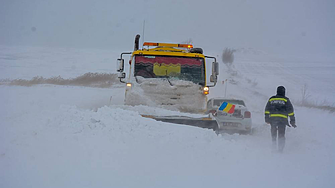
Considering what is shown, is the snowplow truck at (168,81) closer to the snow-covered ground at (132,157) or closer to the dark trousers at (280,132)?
the snow-covered ground at (132,157)

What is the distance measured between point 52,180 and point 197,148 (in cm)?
253

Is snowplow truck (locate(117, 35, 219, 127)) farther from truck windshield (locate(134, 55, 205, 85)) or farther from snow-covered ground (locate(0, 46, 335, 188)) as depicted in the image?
snow-covered ground (locate(0, 46, 335, 188))

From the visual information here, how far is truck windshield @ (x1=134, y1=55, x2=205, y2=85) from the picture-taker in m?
9.10

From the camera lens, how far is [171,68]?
30.2 ft

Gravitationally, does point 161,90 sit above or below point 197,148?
above

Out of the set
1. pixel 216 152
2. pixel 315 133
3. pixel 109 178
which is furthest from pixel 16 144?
pixel 315 133

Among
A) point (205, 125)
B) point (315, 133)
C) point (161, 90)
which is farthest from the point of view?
point (315, 133)

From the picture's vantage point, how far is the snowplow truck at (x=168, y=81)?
8578mm

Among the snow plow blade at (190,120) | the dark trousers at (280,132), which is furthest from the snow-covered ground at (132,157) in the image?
the snow plow blade at (190,120)

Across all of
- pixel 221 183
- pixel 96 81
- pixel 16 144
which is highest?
pixel 16 144

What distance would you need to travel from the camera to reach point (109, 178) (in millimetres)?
4246

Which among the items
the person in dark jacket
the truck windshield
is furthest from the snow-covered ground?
the truck windshield

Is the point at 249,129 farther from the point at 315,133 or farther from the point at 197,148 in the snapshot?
the point at 197,148

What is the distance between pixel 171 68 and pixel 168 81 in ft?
1.76
